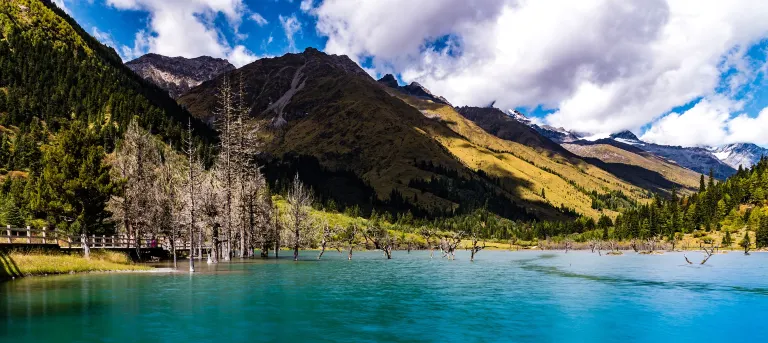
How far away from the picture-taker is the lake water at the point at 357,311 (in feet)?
95.8

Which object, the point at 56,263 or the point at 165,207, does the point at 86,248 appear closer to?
the point at 56,263

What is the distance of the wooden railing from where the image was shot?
51844mm

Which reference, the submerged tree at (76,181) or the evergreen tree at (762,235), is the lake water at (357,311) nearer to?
the submerged tree at (76,181)

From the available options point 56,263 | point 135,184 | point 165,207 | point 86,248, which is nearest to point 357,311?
point 56,263

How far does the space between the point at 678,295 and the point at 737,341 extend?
78.1 feet

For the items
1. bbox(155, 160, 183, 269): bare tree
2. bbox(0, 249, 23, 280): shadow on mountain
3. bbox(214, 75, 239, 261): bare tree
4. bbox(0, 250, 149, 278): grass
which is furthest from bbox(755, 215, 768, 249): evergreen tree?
bbox(0, 249, 23, 280): shadow on mountain

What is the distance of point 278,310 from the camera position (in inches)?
1480

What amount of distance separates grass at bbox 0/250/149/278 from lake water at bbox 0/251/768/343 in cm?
227

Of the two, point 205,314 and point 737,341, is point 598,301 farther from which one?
point 205,314

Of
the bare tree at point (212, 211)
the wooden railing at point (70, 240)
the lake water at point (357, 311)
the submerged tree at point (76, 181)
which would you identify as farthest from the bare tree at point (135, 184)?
the lake water at point (357, 311)

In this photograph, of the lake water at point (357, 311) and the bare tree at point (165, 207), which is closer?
the lake water at point (357, 311)

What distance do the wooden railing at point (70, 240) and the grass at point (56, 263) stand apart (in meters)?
1.45

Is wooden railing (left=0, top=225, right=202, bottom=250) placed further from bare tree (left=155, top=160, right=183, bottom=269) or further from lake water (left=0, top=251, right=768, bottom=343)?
lake water (left=0, top=251, right=768, bottom=343)

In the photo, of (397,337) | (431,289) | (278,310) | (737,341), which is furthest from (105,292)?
(737,341)
